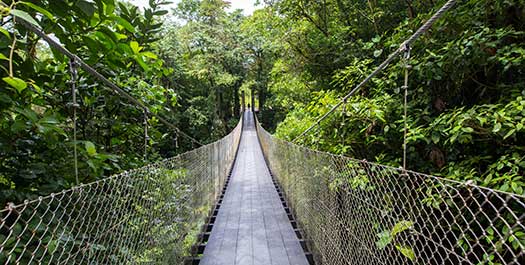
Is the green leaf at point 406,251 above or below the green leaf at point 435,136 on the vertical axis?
below

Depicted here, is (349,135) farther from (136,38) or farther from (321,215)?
(136,38)

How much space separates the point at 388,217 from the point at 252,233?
1968 mm

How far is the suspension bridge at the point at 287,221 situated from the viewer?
0.78 metres

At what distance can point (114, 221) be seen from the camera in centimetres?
114

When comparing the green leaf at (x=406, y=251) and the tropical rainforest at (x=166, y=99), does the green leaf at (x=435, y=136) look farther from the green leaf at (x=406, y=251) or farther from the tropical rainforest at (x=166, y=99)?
the green leaf at (x=406, y=251)

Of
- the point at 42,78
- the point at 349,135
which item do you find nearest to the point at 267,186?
the point at 349,135

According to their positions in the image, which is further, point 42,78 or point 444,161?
point 444,161

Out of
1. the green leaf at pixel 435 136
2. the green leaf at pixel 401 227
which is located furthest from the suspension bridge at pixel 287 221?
the green leaf at pixel 435 136

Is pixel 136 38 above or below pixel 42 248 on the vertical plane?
above

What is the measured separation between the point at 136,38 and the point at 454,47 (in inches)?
76.6

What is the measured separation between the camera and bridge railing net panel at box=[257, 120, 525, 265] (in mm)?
986

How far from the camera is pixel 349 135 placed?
7.33ft

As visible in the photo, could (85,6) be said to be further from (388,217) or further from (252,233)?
(252,233)

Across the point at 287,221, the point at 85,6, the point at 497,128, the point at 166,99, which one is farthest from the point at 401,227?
the point at 287,221
